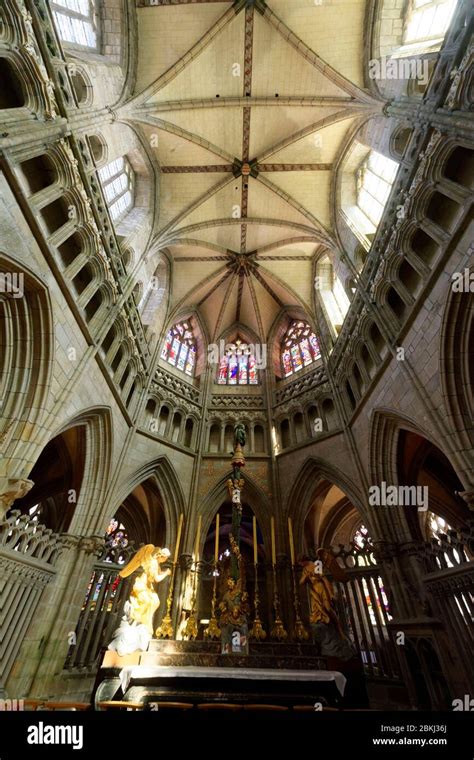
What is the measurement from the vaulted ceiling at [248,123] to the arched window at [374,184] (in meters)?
1.34

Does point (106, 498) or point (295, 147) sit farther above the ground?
point (295, 147)

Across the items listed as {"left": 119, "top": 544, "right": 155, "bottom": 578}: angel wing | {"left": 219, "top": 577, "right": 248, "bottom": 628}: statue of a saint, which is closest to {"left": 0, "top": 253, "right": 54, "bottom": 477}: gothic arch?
{"left": 119, "top": 544, "right": 155, "bottom": 578}: angel wing

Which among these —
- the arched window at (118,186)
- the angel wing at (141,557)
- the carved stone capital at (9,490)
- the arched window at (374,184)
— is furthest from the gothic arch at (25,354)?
the arched window at (374,184)

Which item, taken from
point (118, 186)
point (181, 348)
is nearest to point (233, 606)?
point (181, 348)

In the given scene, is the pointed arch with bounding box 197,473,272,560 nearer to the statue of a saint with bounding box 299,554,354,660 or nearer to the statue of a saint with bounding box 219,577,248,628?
the statue of a saint with bounding box 299,554,354,660

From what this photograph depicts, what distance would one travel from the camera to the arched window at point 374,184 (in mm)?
12133

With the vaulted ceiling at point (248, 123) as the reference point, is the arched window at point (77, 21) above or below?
below

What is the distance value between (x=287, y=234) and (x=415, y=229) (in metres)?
8.93

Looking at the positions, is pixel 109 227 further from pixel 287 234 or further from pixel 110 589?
pixel 110 589

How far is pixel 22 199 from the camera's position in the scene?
6.88m

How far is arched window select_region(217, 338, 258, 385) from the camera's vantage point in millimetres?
18609

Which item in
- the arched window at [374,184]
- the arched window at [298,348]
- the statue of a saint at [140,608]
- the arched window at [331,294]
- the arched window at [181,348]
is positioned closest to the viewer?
the statue of a saint at [140,608]

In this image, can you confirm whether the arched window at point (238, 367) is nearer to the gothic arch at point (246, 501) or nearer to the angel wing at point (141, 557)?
the gothic arch at point (246, 501)

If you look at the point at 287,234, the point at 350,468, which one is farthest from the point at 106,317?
the point at 287,234
